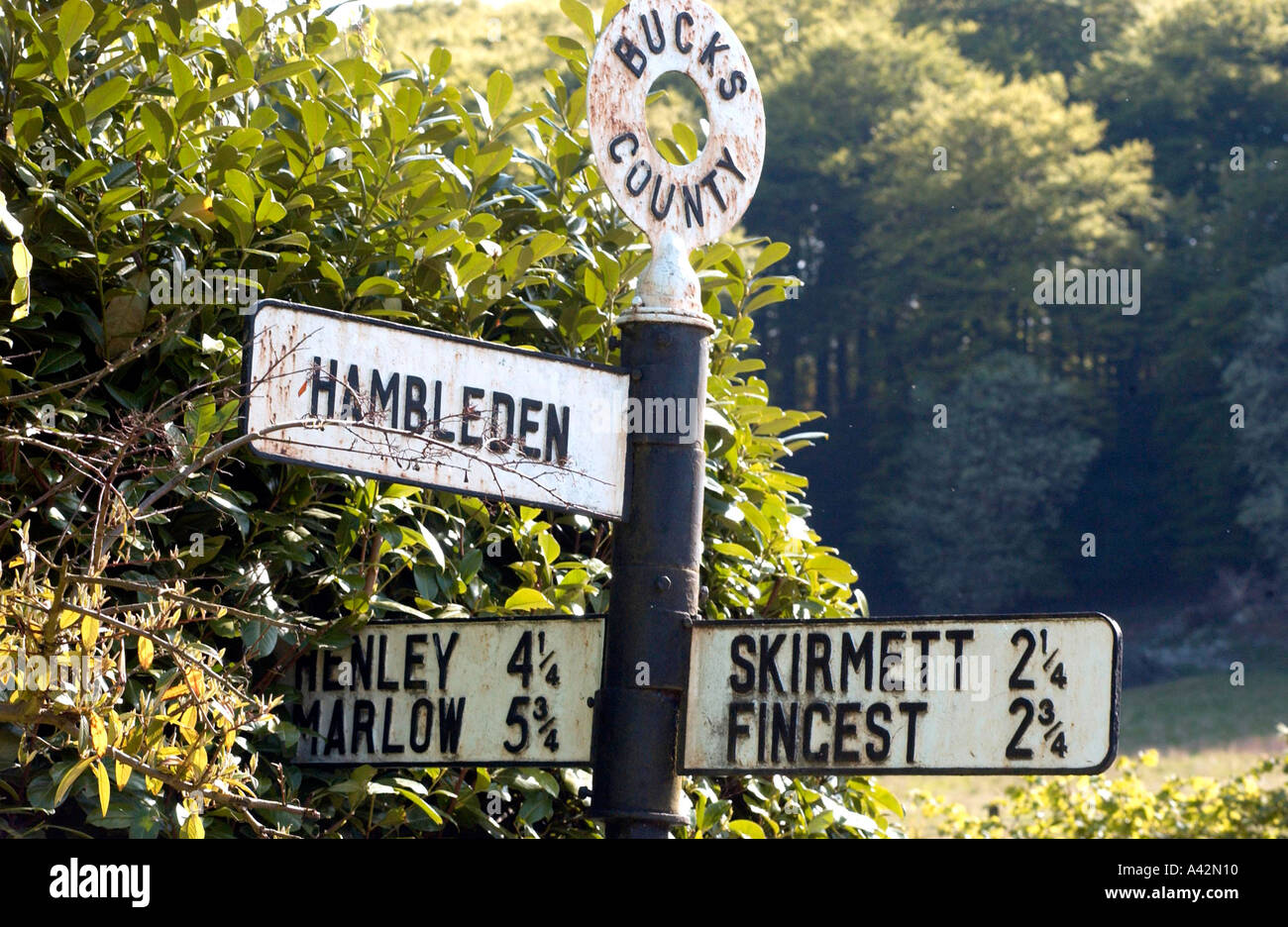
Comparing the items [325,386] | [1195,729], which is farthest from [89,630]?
[1195,729]

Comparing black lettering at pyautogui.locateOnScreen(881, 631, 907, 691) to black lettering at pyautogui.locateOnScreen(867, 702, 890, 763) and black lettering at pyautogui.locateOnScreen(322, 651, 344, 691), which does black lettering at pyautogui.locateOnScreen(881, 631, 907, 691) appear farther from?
black lettering at pyautogui.locateOnScreen(322, 651, 344, 691)

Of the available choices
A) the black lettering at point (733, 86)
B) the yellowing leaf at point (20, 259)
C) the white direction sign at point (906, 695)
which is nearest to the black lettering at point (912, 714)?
the white direction sign at point (906, 695)

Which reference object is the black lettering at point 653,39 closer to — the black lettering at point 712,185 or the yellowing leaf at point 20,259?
the black lettering at point 712,185

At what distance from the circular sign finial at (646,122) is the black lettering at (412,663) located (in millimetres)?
816

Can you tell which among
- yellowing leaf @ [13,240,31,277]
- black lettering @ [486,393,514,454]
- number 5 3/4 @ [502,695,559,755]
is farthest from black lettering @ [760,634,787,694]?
yellowing leaf @ [13,240,31,277]

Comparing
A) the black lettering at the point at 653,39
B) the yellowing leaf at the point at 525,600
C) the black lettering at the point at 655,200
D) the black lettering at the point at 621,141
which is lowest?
the yellowing leaf at the point at 525,600

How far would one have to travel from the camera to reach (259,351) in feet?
7.66

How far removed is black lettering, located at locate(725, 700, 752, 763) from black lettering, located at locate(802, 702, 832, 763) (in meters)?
0.09

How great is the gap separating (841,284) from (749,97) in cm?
4961

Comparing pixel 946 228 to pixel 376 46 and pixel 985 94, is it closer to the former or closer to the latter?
pixel 985 94

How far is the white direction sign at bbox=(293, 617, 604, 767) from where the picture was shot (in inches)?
104

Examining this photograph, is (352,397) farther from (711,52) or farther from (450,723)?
(711,52)

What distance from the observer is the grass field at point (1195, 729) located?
27234 millimetres

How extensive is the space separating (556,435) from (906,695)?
69cm
